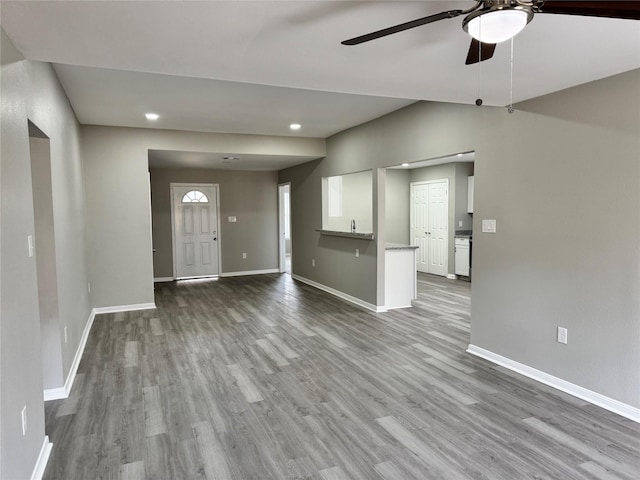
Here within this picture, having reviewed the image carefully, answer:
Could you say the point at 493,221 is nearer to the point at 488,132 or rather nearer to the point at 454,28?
the point at 488,132

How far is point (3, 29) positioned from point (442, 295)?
616cm

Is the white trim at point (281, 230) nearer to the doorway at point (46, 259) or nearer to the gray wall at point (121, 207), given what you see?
the gray wall at point (121, 207)

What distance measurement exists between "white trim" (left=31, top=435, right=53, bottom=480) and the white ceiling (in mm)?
2157

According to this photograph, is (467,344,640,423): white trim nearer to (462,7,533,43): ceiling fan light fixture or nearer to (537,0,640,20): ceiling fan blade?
(537,0,640,20): ceiling fan blade

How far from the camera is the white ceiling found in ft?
5.95

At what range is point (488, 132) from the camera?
3768 mm

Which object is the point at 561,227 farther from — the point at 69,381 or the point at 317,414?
the point at 69,381

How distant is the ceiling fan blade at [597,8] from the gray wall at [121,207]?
5341 mm

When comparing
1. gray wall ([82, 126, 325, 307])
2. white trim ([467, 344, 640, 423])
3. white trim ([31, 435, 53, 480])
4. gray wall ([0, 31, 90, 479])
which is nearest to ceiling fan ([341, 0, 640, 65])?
gray wall ([0, 31, 90, 479])

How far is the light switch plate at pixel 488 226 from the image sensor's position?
12.3ft

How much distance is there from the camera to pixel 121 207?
5.70 metres

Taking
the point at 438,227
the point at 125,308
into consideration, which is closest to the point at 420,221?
the point at 438,227

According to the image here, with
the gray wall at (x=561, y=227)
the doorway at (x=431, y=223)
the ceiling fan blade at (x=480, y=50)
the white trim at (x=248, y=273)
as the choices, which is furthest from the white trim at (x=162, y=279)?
the ceiling fan blade at (x=480, y=50)

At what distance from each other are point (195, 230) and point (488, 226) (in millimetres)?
6355
